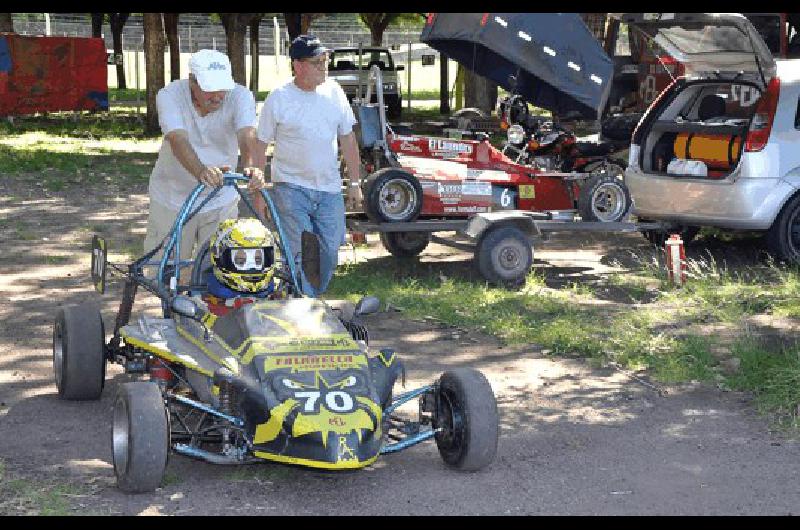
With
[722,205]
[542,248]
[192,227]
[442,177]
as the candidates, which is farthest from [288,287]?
[542,248]

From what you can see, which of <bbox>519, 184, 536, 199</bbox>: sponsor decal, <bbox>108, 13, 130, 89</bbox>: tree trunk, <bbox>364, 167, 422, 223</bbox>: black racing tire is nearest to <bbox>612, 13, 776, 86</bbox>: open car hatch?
<bbox>519, 184, 536, 199</bbox>: sponsor decal

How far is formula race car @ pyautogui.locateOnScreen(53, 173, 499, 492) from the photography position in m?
5.67

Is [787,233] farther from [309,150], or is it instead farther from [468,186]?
[309,150]

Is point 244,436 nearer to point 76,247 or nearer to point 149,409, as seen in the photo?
point 149,409

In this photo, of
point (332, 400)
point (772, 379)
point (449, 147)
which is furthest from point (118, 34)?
point (332, 400)

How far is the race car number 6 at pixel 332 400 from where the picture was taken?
5730 mm

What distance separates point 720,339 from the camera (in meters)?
8.95

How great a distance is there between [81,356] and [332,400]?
203 cm

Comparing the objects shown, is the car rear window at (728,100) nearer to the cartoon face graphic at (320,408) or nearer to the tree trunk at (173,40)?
the cartoon face graphic at (320,408)

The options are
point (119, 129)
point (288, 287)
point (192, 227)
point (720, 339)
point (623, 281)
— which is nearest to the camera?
point (288, 287)

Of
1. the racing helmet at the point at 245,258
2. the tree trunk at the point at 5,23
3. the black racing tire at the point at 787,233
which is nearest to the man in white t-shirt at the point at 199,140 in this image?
the racing helmet at the point at 245,258

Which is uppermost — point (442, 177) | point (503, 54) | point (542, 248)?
point (503, 54)

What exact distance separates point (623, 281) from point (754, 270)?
1300 mm

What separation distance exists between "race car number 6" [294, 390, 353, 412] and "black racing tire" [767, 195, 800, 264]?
6543mm
